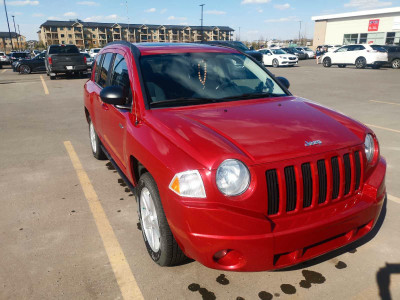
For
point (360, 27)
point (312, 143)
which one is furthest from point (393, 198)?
point (360, 27)

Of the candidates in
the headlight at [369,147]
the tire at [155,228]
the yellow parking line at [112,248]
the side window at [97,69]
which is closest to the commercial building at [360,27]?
the side window at [97,69]

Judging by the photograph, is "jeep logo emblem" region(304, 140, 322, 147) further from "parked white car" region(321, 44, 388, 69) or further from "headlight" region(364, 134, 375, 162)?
"parked white car" region(321, 44, 388, 69)

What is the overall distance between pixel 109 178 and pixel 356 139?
3.38m

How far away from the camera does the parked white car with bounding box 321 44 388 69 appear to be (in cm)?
2238

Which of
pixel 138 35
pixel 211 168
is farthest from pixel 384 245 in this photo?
pixel 138 35

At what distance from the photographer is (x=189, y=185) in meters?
2.11

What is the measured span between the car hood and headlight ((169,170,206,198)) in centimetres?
10

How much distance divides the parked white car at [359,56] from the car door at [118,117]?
2336cm

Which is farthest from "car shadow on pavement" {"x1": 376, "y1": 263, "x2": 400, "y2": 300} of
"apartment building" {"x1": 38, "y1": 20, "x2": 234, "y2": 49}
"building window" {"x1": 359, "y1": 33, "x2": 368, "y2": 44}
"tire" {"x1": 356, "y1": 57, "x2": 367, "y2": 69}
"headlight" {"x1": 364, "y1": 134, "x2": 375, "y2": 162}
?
"apartment building" {"x1": 38, "y1": 20, "x2": 234, "y2": 49}

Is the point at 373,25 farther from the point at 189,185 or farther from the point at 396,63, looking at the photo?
the point at 189,185

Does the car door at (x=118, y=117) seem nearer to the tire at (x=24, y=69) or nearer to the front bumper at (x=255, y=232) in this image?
the front bumper at (x=255, y=232)

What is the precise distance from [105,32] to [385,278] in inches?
4897

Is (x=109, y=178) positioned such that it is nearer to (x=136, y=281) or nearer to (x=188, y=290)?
(x=136, y=281)

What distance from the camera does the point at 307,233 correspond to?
215 cm
